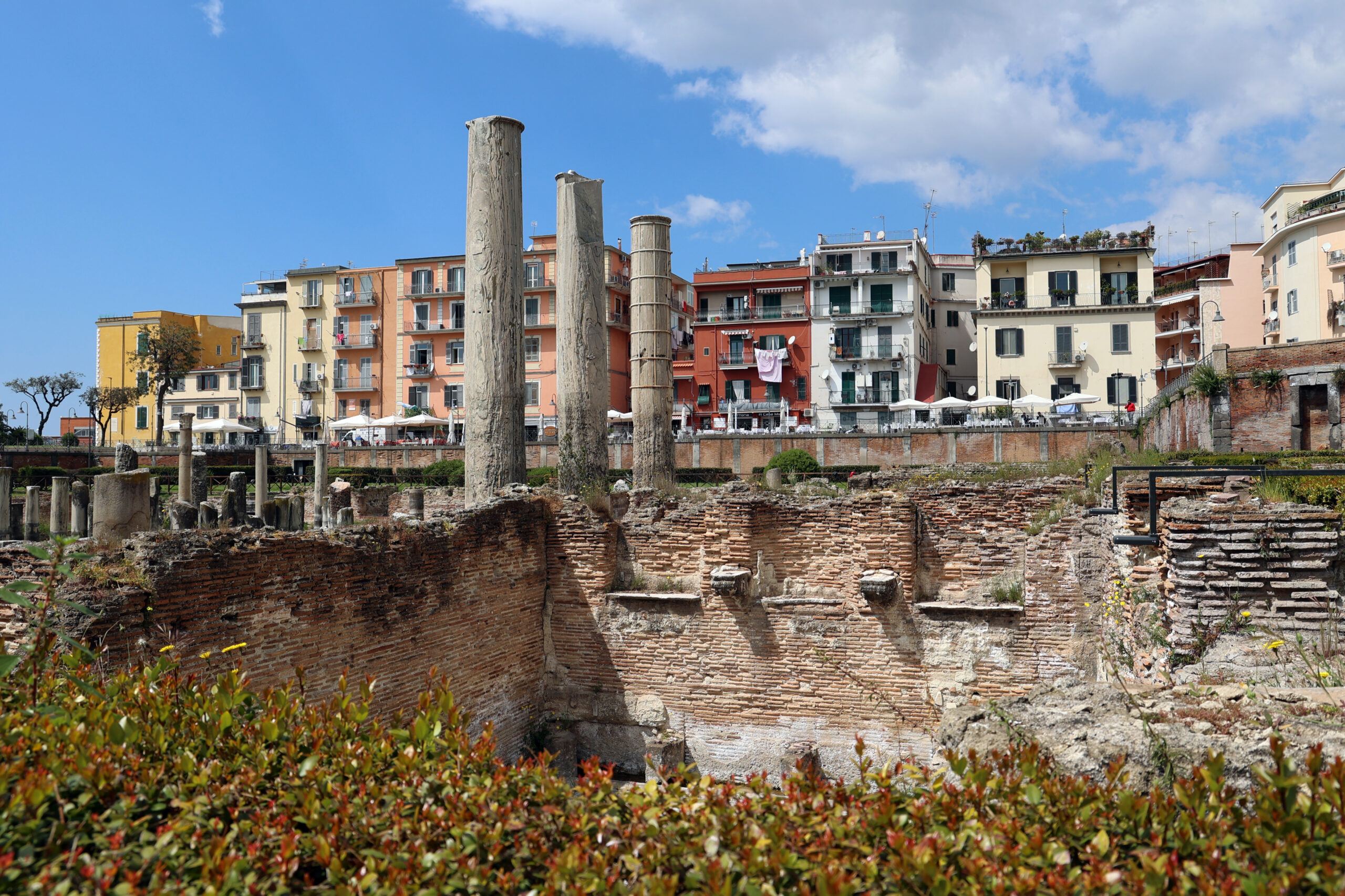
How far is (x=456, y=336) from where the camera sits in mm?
48469

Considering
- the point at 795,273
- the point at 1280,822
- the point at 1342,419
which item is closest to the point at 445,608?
the point at 1280,822

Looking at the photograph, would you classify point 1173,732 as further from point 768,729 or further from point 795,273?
point 795,273

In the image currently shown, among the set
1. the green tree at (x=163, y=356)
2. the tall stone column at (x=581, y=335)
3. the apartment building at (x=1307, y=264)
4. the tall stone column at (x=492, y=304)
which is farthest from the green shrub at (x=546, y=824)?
the green tree at (x=163, y=356)

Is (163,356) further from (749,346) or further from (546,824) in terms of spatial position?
(546,824)

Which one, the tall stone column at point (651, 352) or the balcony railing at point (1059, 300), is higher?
the balcony railing at point (1059, 300)

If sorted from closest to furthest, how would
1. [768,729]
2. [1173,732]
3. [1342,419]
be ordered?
[1173,732], [768,729], [1342,419]

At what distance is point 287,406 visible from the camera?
2087 inches

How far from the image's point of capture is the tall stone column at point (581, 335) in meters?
13.9

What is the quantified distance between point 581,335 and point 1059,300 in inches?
1330

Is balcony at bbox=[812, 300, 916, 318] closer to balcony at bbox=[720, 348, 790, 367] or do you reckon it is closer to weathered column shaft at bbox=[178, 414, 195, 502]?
balcony at bbox=[720, 348, 790, 367]

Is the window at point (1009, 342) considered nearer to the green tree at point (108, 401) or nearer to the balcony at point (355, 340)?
the balcony at point (355, 340)

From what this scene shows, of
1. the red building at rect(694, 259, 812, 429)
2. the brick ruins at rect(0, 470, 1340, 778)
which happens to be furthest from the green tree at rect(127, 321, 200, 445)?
the brick ruins at rect(0, 470, 1340, 778)

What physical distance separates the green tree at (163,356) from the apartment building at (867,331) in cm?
3402

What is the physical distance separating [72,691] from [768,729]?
8.21 metres
